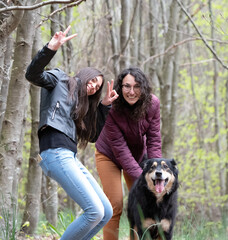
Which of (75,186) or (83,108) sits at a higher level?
(83,108)

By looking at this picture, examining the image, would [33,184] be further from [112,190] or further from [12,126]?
[12,126]

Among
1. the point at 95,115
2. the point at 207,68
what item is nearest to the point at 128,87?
the point at 95,115

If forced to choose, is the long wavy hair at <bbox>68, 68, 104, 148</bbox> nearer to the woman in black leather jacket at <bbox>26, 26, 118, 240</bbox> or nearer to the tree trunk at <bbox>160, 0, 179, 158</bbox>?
the woman in black leather jacket at <bbox>26, 26, 118, 240</bbox>

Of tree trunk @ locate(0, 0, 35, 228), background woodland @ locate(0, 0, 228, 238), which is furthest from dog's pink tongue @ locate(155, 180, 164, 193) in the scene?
tree trunk @ locate(0, 0, 35, 228)

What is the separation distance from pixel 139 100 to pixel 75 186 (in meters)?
1.73

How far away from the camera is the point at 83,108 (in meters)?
Answer: 3.84

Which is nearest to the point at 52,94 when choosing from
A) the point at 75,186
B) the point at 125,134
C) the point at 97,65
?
the point at 75,186

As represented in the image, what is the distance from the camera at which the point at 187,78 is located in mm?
15820

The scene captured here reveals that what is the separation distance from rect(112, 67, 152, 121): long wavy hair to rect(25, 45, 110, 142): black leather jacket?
129 cm

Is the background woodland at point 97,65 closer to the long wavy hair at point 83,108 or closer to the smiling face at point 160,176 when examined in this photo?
the smiling face at point 160,176

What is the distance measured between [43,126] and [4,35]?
3.16ft

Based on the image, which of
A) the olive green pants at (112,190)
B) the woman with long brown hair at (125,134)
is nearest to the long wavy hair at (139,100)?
the woman with long brown hair at (125,134)

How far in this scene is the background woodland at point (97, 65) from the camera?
4590 millimetres

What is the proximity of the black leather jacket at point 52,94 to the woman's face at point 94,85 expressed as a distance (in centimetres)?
30
